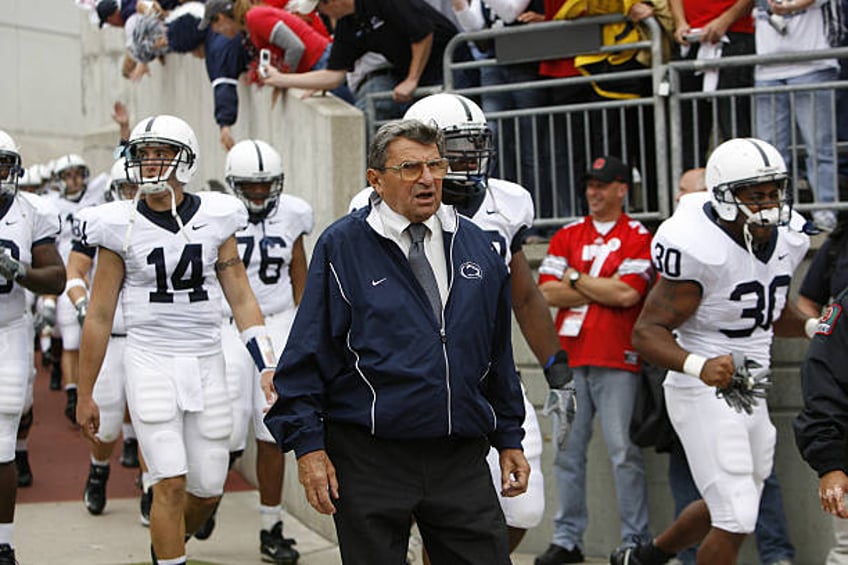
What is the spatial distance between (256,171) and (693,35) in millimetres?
2616

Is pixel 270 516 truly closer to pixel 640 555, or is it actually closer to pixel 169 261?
pixel 169 261

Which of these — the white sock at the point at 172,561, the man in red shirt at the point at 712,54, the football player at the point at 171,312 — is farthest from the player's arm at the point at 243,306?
the man in red shirt at the point at 712,54

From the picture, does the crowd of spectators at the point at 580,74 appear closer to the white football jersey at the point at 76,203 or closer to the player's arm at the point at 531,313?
the player's arm at the point at 531,313

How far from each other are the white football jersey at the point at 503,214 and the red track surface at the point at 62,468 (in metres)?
4.09

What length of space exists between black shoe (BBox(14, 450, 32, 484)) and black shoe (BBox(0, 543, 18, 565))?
2680mm

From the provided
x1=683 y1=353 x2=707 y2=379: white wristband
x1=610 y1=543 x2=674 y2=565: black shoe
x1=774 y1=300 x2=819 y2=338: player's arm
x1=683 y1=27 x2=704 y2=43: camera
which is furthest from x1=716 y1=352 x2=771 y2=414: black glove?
x1=683 y1=27 x2=704 y2=43: camera

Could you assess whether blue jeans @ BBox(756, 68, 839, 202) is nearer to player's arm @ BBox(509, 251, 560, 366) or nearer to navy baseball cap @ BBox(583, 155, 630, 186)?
navy baseball cap @ BBox(583, 155, 630, 186)

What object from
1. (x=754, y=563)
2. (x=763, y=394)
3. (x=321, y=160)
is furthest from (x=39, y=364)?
(x=763, y=394)

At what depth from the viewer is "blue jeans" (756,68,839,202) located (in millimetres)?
8016

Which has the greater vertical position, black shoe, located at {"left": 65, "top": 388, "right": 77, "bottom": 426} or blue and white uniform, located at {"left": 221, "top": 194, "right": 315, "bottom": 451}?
blue and white uniform, located at {"left": 221, "top": 194, "right": 315, "bottom": 451}

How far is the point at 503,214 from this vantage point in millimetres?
6352

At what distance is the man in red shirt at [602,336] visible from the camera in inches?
311

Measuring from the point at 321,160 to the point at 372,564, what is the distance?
4.67m

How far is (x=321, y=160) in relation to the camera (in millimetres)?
9125
